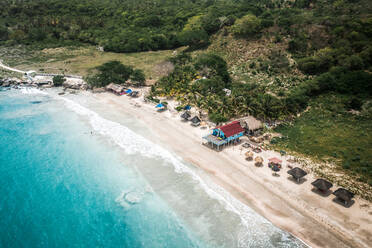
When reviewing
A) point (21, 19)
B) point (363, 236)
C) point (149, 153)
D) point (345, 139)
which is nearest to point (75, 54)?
point (21, 19)

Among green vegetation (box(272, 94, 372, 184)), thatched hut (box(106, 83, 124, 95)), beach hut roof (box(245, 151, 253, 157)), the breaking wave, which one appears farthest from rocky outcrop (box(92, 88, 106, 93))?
green vegetation (box(272, 94, 372, 184))

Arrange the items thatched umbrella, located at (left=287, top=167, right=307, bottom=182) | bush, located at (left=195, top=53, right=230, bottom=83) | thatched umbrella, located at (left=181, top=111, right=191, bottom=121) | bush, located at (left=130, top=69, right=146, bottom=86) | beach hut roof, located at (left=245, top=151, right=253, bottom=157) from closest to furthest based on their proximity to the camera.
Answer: thatched umbrella, located at (left=287, top=167, right=307, bottom=182) < beach hut roof, located at (left=245, top=151, right=253, bottom=157) < thatched umbrella, located at (left=181, top=111, right=191, bottom=121) < bush, located at (left=195, top=53, right=230, bottom=83) < bush, located at (left=130, top=69, right=146, bottom=86)

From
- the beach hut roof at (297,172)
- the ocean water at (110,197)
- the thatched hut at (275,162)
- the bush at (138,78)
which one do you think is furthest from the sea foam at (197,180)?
the bush at (138,78)

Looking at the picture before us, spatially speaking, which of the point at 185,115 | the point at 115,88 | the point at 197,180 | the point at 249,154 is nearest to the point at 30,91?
the point at 115,88

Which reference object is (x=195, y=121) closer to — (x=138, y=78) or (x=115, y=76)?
(x=138, y=78)

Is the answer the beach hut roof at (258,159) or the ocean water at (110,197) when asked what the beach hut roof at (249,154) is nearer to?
the beach hut roof at (258,159)

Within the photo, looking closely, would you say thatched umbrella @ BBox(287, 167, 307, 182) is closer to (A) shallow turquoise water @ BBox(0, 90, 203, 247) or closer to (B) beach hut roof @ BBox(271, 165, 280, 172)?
(B) beach hut roof @ BBox(271, 165, 280, 172)
